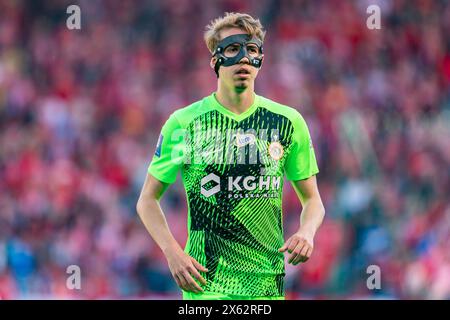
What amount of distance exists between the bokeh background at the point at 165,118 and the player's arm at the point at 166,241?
361cm

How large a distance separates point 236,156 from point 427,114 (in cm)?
540

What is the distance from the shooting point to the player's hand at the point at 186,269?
196 inches

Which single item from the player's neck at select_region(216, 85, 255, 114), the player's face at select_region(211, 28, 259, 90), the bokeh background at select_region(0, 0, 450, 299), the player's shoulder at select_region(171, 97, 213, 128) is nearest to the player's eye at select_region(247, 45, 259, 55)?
the player's face at select_region(211, 28, 259, 90)

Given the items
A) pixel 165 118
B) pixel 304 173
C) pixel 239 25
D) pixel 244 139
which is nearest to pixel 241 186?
pixel 244 139

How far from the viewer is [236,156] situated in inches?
204

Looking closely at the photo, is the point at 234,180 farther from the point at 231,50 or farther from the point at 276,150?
the point at 231,50

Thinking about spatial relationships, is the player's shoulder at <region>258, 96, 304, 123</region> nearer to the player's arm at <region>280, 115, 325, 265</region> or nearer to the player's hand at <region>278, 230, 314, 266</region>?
the player's arm at <region>280, 115, 325, 265</region>

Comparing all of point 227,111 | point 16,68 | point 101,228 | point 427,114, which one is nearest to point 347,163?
point 427,114

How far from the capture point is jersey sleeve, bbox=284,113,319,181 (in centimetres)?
529

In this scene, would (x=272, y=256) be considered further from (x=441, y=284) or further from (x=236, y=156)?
(x=441, y=284)

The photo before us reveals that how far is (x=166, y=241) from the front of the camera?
512cm

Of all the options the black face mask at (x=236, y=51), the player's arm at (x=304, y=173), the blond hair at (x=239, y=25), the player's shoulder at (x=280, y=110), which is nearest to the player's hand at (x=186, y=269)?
the player's arm at (x=304, y=173)

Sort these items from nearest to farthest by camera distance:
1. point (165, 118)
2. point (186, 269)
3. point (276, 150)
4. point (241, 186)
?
point (186, 269), point (241, 186), point (276, 150), point (165, 118)

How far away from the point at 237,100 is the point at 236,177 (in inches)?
17.2
